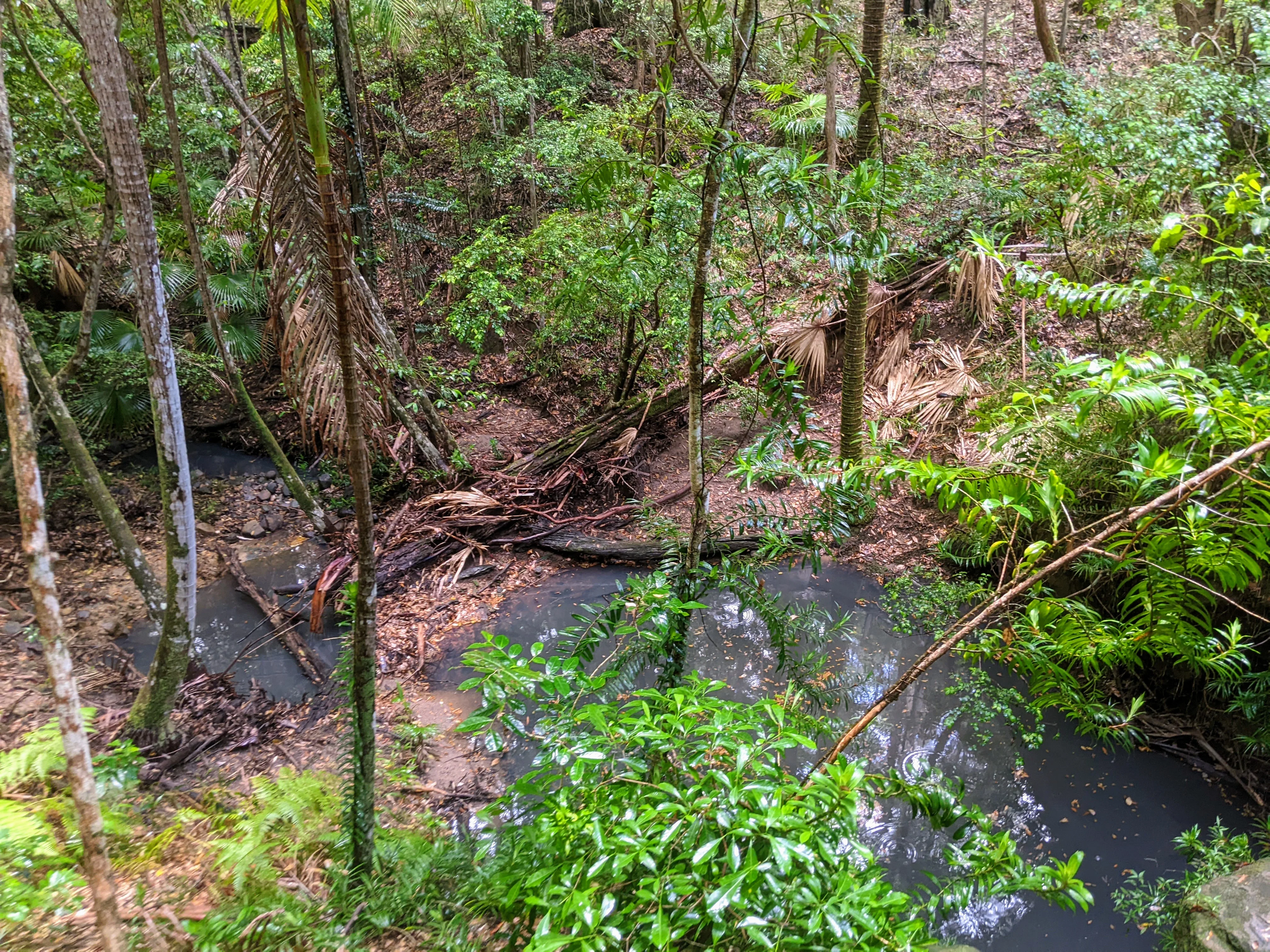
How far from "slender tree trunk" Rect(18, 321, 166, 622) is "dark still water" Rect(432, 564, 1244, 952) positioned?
2009 millimetres

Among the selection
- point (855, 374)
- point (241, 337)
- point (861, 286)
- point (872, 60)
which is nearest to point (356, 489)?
point (861, 286)

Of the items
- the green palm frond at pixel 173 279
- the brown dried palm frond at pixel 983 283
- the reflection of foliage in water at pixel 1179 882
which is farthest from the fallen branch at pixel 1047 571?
the green palm frond at pixel 173 279

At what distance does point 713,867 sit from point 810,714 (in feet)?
8.62

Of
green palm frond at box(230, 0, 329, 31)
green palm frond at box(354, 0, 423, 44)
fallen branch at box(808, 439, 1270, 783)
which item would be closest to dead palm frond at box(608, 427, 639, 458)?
green palm frond at box(230, 0, 329, 31)

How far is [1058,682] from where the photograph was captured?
2.44 m

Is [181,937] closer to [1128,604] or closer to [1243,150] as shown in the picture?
[1128,604]

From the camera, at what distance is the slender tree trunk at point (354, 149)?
569 cm

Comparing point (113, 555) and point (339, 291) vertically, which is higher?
point (339, 291)

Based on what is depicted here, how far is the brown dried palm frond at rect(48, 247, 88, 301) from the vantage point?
6.68 metres

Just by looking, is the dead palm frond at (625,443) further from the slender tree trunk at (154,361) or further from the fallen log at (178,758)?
the fallen log at (178,758)

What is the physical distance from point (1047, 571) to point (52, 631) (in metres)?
2.79

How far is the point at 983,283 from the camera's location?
6.64m

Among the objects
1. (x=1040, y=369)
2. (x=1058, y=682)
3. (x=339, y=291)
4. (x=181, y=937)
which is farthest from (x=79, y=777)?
(x=1040, y=369)

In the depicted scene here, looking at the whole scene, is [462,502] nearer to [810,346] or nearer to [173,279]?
[173,279]
